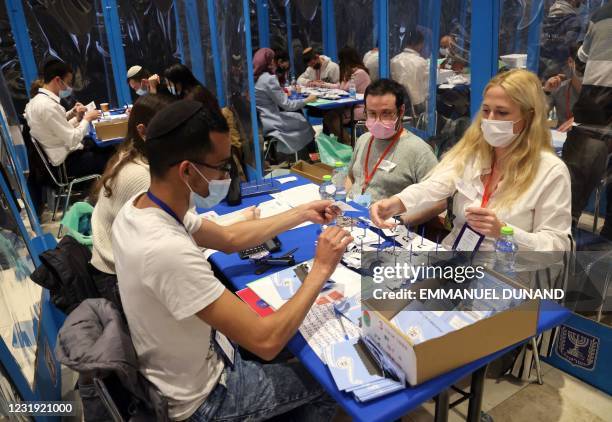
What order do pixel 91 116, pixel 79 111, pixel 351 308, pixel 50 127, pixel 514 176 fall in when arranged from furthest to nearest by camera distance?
pixel 79 111 < pixel 91 116 < pixel 50 127 < pixel 514 176 < pixel 351 308

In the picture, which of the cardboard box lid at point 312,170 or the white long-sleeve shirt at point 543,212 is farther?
the cardboard box lid at point 312,170

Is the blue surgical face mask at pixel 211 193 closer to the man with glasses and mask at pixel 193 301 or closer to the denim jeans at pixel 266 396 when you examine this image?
the man with glasses and mask at pixel 193 301

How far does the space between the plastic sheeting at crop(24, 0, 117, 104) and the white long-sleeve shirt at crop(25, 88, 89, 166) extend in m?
3.12

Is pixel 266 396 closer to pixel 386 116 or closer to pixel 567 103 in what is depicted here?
pixel 386 116

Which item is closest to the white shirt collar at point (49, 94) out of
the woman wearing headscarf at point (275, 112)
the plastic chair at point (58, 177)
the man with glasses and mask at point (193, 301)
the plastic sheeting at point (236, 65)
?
the plastic chair at point (58, 177)

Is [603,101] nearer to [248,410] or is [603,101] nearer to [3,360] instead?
[248,410]

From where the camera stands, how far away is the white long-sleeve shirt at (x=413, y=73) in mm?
3628

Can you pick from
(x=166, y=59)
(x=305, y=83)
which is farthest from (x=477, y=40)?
(x=166, y=59)

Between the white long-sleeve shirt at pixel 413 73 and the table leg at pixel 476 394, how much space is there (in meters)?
2.60

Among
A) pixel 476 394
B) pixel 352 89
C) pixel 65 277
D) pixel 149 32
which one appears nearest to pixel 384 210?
pixel 476 394

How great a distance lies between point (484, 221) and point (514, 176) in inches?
13.9

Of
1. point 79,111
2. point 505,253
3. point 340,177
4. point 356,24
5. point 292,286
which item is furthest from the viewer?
point 356,24

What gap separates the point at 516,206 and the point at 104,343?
1.60 m

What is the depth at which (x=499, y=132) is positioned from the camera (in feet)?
6.30
